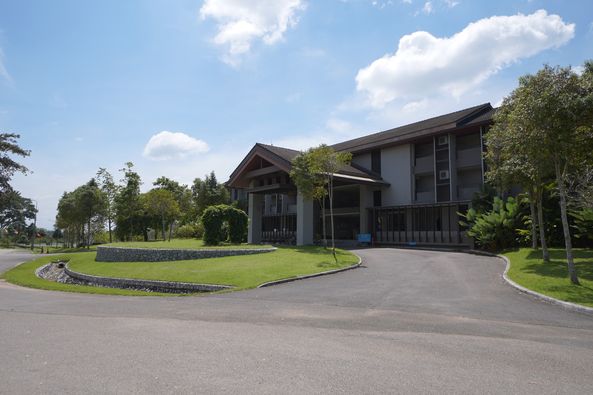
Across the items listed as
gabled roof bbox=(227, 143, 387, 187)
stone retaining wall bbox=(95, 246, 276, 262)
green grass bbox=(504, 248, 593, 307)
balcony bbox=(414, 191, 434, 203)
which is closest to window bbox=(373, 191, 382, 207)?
gabled roof bbox=(227, 143, 387, 187)

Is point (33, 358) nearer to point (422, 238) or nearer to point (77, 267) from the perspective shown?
point (77, 267)

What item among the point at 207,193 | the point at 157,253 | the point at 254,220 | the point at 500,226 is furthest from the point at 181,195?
the point at 500,226

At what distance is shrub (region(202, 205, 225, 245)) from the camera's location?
1179 inches

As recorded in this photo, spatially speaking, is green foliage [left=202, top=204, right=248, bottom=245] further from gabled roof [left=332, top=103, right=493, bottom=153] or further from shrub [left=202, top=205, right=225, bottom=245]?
gabled roof [left=332, top=103, right=493, bottom=153]

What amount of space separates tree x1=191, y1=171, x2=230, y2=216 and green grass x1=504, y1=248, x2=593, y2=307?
39.9 metres

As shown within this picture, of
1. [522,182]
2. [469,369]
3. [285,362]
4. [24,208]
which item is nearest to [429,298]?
[469,369]

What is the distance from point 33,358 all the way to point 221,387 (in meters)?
3.19

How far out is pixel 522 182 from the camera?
17.7m

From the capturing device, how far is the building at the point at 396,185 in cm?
2873

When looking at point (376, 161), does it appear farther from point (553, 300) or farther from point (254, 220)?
point (553, 300)

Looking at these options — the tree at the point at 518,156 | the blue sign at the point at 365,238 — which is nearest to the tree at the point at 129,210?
the blue sign at the point at 365,238

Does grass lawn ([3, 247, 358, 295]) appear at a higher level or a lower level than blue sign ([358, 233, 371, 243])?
lower

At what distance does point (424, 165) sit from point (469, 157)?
3.40m

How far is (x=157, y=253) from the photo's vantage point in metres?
26.1
